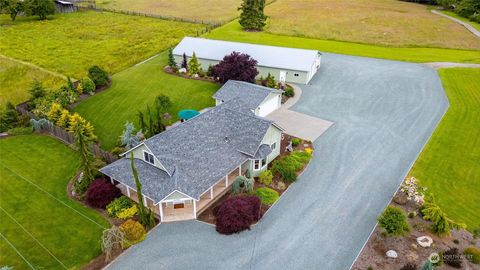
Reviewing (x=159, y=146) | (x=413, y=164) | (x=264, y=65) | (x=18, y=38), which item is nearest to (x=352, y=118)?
(x=413, y=164)

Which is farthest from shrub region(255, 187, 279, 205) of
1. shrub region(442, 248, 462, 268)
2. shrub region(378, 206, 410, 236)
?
shrub region(442, 248, 462, 268)

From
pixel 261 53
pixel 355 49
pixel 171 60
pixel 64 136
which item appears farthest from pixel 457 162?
pixel 171 60

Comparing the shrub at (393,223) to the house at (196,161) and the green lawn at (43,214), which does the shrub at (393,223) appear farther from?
the green lawn at (43,214)

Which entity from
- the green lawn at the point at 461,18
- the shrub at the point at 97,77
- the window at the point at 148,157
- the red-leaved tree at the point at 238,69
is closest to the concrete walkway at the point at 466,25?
the green lawn at the point at 461,18

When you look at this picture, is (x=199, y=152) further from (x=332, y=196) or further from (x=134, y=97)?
(x=134, y=97)

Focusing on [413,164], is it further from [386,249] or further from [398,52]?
[398,52]

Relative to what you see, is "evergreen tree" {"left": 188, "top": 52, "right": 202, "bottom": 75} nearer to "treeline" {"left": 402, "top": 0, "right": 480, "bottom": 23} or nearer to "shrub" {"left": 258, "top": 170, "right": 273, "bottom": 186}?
"shrub" {"left": 258, "top": 170, "right": 273, "bottom": 186}
